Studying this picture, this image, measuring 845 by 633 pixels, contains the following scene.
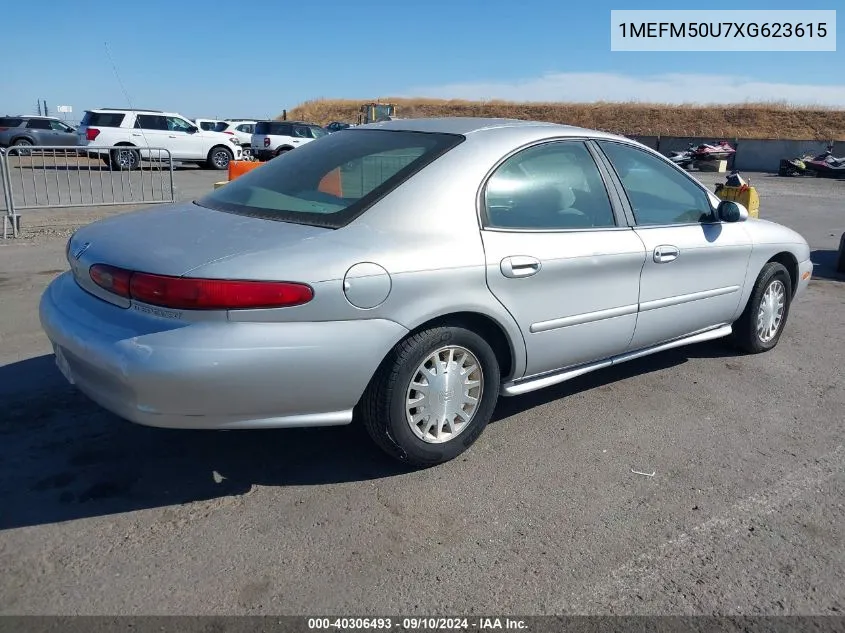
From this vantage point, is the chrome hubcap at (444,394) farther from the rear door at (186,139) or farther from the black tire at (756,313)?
the rear door at (186,139)

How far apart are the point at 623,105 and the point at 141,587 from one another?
66384 mm

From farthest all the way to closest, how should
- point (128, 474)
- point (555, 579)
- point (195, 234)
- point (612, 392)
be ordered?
point (612, 392), point (128, 474), point (195, 234), point (555, 579)

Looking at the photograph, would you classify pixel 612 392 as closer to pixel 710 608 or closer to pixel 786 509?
pixel 786 509

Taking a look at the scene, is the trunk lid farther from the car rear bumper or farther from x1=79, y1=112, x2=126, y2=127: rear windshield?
x1=79, y1=112, x2=126, y2=127: rear windshield

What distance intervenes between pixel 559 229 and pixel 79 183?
10.0 meters

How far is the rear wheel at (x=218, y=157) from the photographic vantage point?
2286 cm

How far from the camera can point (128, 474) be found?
319 cm

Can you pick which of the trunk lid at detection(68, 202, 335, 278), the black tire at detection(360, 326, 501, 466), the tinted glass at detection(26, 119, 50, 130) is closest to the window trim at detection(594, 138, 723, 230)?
the black tire at detection(360, 326, 501, 466)

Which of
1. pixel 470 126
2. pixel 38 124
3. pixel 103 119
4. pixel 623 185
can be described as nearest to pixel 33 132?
pixel 38 124

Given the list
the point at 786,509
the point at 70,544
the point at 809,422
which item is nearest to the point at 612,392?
the point at 809,422

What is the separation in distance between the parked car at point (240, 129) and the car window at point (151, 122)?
6.24 m

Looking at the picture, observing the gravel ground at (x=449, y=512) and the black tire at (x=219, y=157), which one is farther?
the black tire at (x=219, y=157)

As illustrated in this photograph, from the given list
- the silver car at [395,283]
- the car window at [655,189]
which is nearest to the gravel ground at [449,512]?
the silver car at [395,283]

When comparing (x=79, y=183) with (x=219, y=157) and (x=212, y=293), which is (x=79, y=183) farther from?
(x=219, y=157)
